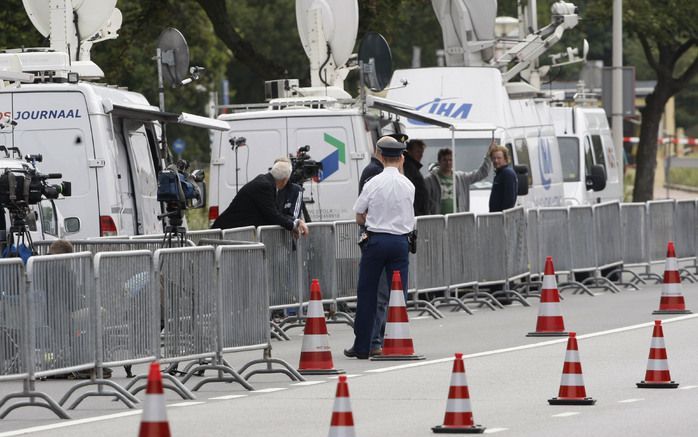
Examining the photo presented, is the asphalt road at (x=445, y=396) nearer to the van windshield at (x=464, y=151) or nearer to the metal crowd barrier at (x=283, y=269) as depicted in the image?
the metal crowd barrier at (x=283, y=269)

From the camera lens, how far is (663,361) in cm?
1322

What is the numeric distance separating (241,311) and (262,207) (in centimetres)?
482

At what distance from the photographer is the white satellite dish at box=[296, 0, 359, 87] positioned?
82.8 feet

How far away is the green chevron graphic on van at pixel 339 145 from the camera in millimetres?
21547

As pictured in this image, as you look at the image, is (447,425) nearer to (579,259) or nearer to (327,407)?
(327,407)

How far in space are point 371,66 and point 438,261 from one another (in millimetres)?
2629

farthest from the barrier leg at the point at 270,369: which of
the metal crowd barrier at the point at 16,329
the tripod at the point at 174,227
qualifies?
the metal crowd barrier at the point at 16,329

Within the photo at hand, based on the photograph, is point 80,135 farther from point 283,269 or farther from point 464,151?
point 464,151

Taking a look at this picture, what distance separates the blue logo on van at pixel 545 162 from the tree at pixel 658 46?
14.4 metres

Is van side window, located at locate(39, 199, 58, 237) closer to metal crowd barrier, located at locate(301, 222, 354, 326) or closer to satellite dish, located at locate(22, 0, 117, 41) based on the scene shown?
metal crowd barrier, located at locate(301, 222, 354, 326)

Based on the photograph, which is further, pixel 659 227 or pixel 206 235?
pixel 659 227

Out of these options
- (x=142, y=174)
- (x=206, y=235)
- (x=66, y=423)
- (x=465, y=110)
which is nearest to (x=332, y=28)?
(x=465, y=110)

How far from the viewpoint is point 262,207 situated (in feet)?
61.5

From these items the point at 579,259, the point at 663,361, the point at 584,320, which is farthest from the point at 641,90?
the point at 663,361
